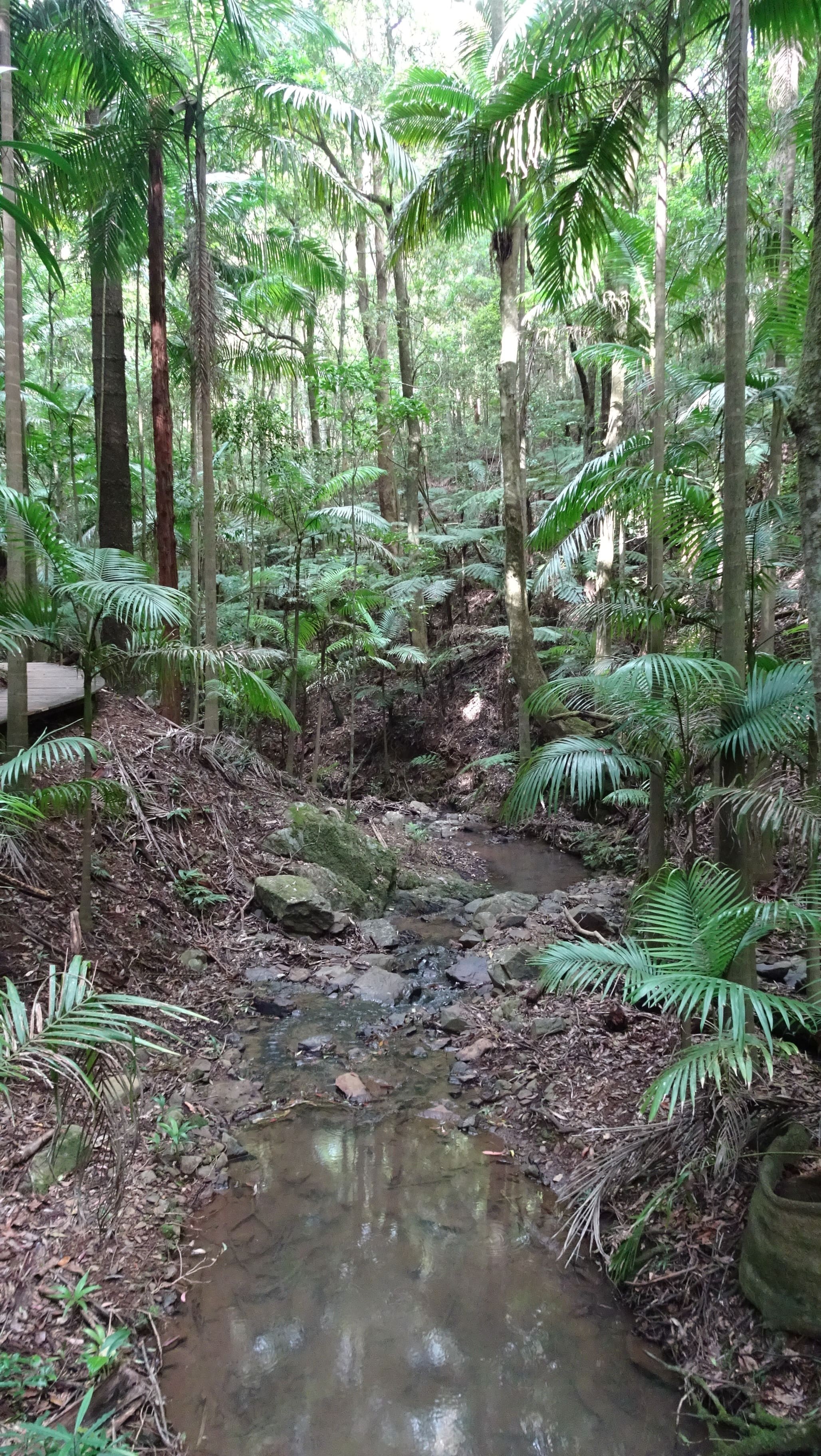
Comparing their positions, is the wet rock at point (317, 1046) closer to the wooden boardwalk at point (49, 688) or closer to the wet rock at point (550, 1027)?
the wet rock at point (550, 1027)

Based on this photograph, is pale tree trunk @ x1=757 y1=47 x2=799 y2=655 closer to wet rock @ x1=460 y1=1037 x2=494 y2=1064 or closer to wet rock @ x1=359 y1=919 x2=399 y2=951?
wet rock @ x1=460 y1=1037 x2=494 y2=1064

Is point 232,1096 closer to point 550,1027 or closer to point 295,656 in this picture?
point 550,1027

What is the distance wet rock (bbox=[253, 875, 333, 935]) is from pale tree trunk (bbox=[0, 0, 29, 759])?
2.74 meters

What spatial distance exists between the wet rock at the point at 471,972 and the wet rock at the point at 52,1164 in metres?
3.28

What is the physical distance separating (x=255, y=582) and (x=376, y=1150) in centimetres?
915

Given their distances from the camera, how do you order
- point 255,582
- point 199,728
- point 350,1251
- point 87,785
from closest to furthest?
point 350,1251, point 87,785, point 199,728, point 255,582

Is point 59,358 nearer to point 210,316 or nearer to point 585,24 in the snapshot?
point 210,316

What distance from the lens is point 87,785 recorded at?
3.83m

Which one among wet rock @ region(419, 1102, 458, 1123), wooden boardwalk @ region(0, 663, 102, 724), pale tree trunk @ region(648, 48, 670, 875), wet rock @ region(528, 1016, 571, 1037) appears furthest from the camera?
wooden boardwalk @ region(0, 663, 102, 724)

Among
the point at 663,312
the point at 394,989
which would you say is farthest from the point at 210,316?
the point at 394,989

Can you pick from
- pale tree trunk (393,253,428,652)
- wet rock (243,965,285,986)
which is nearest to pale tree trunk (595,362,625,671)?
pale tree trunk (393,253,428,652)

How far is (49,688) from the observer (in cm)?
657

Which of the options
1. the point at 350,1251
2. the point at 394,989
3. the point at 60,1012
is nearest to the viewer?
the point at 60,1012

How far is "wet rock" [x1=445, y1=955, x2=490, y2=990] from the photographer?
5891mm
